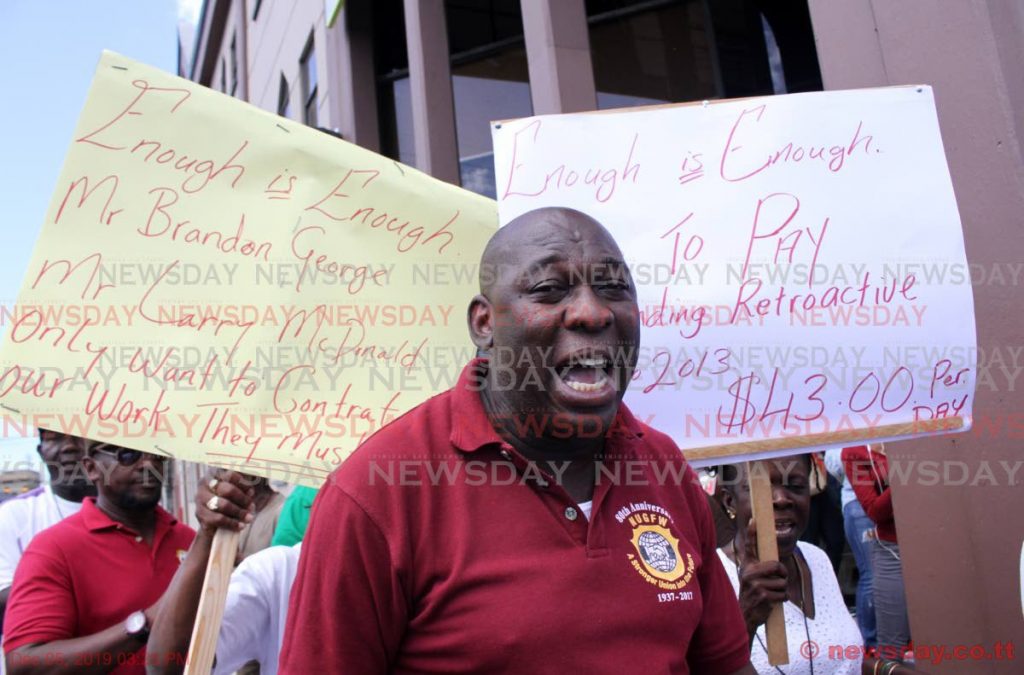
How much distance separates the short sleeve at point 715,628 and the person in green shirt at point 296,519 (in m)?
1.85

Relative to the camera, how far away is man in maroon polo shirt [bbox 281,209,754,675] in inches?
53.0

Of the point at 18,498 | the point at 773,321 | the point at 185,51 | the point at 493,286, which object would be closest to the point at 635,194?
the point at 773,321

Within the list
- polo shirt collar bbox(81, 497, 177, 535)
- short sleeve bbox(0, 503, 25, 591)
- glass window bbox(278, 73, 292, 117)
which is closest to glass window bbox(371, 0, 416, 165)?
glass window bbox(278, 73, 292, 117)

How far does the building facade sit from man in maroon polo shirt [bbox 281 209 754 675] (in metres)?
1.70

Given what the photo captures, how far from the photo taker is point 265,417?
216 centimetres

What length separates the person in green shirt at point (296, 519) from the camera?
3195 millimetres

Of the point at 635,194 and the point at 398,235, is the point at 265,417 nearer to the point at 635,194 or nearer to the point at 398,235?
the point at 398,235

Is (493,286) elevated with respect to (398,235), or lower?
lower

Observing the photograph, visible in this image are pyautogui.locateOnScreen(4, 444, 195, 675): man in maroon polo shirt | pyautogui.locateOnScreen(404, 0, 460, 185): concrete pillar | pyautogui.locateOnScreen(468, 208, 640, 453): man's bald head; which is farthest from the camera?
pyautogui.locateOnScreen(404, 0, 460, 185): concrete pillar

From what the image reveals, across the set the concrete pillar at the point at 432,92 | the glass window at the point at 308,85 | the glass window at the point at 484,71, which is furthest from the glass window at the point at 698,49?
the glass window at the point at 308,85

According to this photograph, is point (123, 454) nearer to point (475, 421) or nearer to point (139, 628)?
point (139, 628)

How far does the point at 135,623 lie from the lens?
242 centimetres

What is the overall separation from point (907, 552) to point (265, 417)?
2.41m

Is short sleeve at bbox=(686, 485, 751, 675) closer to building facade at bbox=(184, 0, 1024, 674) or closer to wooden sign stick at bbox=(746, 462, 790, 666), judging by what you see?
wooden sign stick at bbox=(746, 462, 790, 666)
